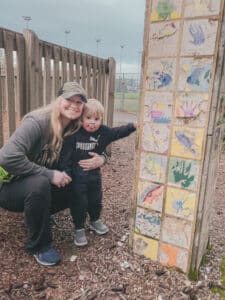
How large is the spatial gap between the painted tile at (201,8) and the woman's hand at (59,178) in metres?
1.25

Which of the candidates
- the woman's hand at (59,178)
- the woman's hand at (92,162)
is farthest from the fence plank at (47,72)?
the woman's hand at (59,178)

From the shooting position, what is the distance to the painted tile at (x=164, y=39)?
1801 mm

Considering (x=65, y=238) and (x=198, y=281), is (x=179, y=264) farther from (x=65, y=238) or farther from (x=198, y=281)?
(x=65, y=238)

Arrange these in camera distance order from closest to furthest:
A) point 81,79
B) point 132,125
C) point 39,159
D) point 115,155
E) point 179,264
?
point 179,264
point 39,159
point 132,125
point 81,79
point 115,155

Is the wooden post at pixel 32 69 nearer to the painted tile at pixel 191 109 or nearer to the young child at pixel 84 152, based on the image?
the young child at pixel 84 152

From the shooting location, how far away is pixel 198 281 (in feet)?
6.75

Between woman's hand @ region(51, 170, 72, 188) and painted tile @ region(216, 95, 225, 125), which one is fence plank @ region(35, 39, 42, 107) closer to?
woman's hand @ region(51, 170, 72, 188)

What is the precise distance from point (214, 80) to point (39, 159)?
1.28 metres

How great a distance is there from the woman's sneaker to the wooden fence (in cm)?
111

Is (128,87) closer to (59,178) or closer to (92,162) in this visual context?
(92,162)

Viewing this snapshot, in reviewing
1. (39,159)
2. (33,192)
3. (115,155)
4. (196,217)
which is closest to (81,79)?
(115,155)

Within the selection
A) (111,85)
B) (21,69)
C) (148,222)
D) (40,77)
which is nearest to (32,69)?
(21,69)

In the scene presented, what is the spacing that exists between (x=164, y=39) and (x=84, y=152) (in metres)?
0.98

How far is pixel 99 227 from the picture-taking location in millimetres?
2576
